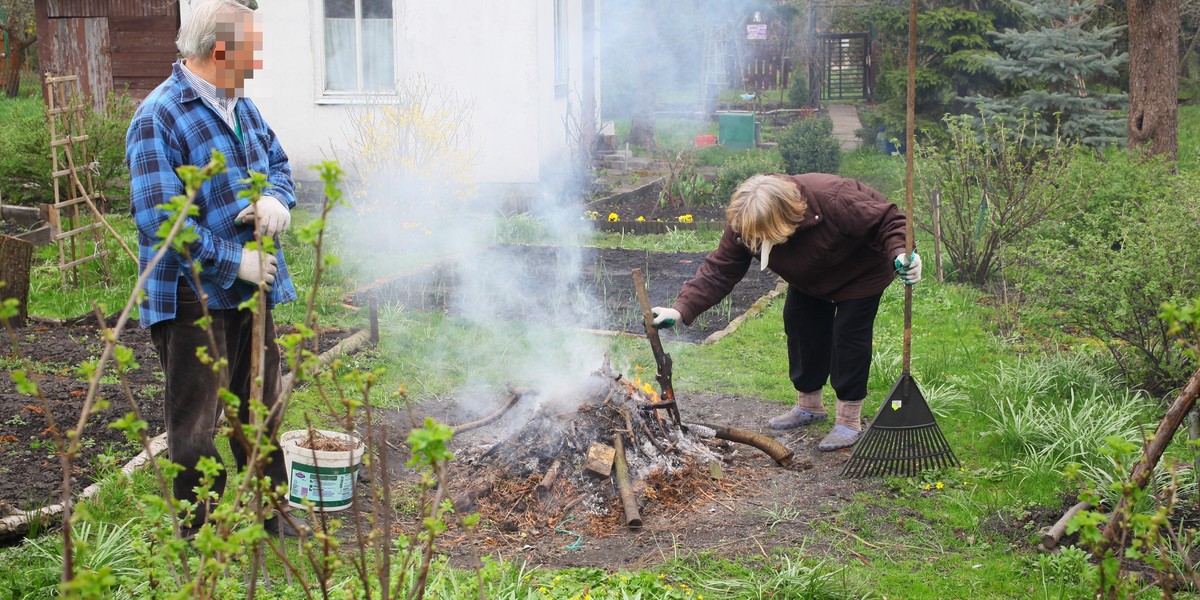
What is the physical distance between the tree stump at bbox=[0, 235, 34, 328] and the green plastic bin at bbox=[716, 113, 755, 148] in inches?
509

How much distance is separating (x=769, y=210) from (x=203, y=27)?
242cm

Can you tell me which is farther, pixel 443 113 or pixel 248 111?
pixel 443 113

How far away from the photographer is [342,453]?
390cm

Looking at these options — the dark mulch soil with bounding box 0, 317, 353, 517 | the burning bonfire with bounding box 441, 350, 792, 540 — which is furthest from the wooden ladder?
the burning bonfire with bounding box 441, 350, 792, 540

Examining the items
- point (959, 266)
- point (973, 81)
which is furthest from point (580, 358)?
point (973, 81)

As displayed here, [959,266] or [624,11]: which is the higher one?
[624,11]

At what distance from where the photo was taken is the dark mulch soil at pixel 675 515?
394 cm

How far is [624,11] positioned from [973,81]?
6194 millimetres

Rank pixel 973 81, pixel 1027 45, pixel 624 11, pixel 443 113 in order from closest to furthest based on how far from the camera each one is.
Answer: pixel 443 113, pixel 1027 45, pixel 973 81, pixel 624 11

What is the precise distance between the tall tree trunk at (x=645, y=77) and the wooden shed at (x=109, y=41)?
332 inches

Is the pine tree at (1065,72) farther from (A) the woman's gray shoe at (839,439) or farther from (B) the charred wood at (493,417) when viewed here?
(B) the charred wood at (493,417)

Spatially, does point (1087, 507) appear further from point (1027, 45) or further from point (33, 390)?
point (1027, 45)

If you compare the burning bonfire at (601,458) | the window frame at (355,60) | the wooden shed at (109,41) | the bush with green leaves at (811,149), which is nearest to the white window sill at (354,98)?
the window frame at (355,60)

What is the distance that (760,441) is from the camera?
4863 millimetres
